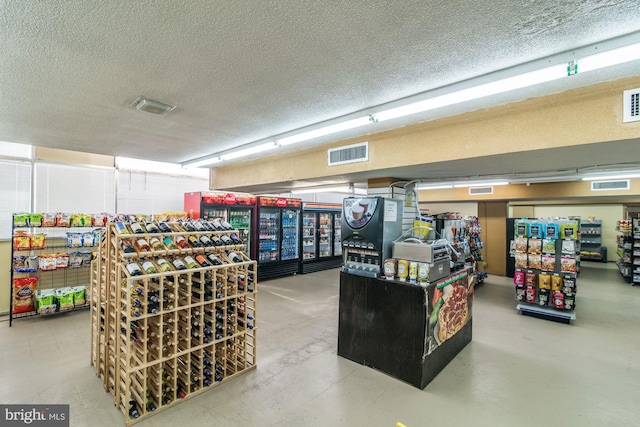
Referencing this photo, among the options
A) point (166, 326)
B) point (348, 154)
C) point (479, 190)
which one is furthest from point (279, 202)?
point (479, 190)

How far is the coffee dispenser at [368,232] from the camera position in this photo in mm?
3496

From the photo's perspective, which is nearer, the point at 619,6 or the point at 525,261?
the point at 619,6

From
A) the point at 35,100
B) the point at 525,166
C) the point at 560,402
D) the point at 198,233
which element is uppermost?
the point at 35,100

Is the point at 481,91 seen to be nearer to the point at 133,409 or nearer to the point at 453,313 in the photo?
the point at 453,313

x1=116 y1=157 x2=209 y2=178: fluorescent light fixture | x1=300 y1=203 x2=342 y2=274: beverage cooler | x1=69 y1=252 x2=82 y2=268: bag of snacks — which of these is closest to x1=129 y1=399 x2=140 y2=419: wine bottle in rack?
x1=69 y1=252 x2=82 y2=268: bag of snacks

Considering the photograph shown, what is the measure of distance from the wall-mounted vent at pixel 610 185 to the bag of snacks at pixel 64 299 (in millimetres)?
11026

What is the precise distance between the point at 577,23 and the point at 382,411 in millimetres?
3197

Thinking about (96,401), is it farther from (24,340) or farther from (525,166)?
(525,166)

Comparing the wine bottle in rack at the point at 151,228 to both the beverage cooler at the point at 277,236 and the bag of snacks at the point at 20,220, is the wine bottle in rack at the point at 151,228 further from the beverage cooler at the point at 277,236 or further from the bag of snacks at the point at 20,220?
the beverage cooler at the point at 277,236

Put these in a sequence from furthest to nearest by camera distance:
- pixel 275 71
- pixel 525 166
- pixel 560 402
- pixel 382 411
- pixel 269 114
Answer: pixel 525 166, pixel 269 114, pixel 560 402, pixel 382 411, pixel 275 71

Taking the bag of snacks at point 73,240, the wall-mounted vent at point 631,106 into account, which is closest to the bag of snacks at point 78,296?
the bag of snacks at point 73,240

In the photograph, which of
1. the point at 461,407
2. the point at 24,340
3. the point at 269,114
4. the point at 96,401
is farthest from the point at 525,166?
the point at 24,340

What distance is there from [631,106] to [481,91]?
1121 mm

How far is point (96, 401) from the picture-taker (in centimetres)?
275
